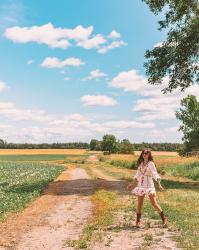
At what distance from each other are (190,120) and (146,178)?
62.9 meters

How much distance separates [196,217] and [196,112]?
60.2 m

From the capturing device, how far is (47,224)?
1892 centimetres

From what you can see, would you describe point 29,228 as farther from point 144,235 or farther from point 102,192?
point 102,192

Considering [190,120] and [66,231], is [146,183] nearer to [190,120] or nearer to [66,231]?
[66,231]

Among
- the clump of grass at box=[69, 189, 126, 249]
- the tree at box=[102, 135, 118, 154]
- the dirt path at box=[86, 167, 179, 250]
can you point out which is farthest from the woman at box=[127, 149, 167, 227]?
the tree at box=[102, 135, 118, 154]

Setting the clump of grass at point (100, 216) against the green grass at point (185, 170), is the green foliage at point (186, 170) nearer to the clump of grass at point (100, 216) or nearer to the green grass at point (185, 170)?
the green grass at point (185, 170)

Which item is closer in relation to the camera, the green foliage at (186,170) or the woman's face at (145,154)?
the woman's face at (145,154)

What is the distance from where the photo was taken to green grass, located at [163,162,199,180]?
2051 inches

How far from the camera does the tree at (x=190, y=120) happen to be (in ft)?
260

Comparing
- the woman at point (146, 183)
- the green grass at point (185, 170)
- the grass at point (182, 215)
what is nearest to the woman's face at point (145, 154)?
the woman at point (146, 183)

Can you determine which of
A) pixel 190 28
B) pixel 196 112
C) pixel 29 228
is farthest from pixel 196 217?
pixel 196 112

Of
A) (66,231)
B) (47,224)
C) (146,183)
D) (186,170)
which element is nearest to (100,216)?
(47,224)

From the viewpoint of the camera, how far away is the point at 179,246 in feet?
47.0

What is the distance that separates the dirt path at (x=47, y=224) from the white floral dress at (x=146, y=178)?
2.55m
